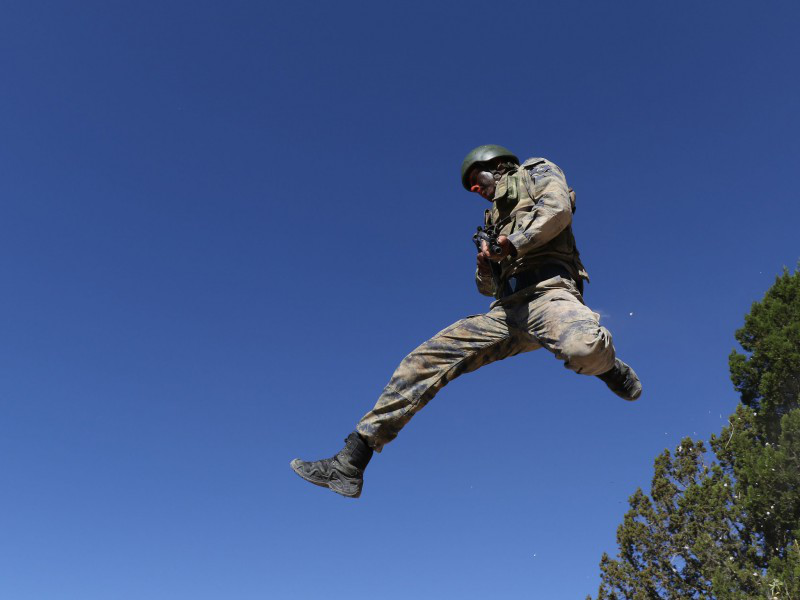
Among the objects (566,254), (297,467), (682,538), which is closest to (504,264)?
(566,254)

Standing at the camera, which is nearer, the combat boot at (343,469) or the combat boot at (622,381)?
the combat boot at (343,469)

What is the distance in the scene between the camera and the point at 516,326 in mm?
4848

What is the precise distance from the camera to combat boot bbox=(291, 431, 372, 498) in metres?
4.55

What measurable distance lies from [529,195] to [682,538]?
1819 centimetres

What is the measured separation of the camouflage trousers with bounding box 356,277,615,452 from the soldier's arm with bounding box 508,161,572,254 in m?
0.38

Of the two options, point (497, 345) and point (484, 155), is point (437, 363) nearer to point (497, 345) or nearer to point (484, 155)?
point (497, 345)

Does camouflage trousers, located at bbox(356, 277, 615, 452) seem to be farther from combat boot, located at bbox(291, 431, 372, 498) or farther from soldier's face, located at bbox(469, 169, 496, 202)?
soldier's face, located at bbox(469, 169, 496, 202)

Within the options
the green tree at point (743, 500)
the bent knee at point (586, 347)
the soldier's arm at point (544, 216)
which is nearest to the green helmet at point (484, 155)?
the soldier's arm at point (544, 216)

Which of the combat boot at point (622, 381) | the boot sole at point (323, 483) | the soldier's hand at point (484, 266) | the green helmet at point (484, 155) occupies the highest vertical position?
the green helmet at point (484, 155)

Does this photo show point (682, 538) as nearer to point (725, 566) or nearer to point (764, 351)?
point (725, 566)

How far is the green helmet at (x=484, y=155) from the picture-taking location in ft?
17.8

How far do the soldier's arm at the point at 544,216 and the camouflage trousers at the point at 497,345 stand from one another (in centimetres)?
38

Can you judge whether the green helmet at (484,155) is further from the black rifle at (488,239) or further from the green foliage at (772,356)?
the green foliage at (772,356)

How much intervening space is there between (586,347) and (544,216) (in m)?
0.96
